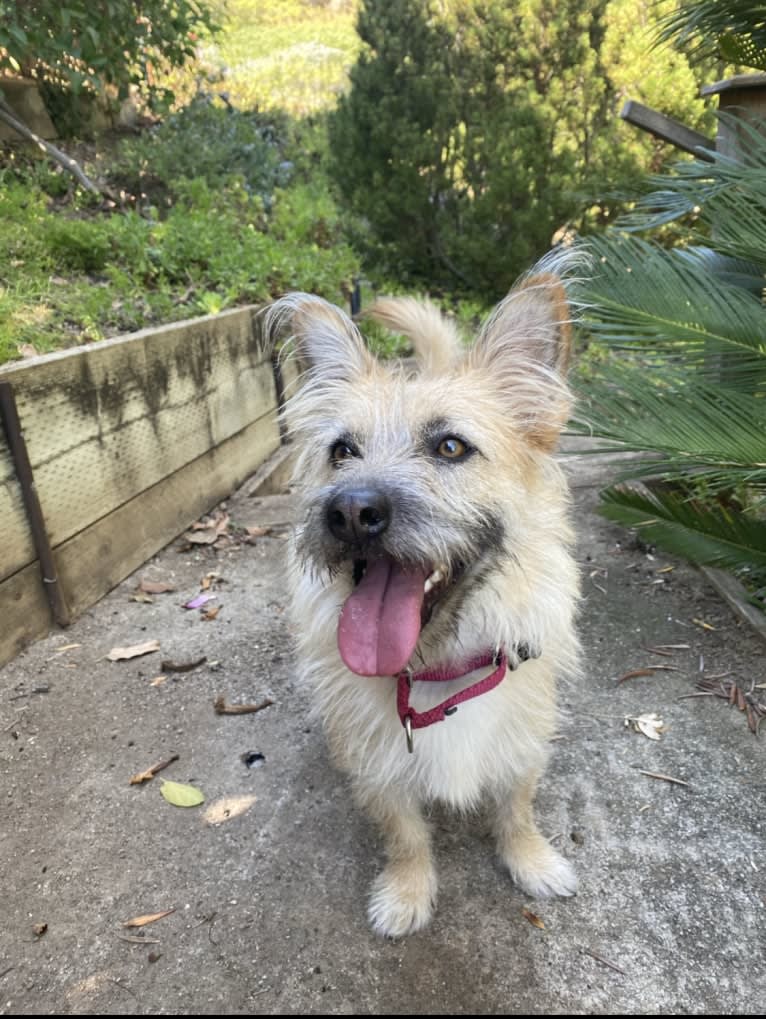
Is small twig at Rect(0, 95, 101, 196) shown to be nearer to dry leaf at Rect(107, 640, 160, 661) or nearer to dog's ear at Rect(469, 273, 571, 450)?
dry leaf at Rect(107, 640, 160, 661)

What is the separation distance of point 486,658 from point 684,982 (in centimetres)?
95

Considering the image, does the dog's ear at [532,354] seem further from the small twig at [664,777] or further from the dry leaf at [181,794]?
the dry leaf at [181,794]

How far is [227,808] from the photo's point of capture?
91.4 inches

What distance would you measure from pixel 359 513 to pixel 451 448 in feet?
1.32

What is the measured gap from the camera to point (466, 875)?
2.13 meters

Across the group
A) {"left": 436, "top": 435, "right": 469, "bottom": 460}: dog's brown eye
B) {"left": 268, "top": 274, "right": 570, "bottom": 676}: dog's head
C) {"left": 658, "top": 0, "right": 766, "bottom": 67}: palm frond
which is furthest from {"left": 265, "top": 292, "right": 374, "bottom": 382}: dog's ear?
{"left": 658, "top": 0, "right": 766, "bottom": 67}: palm frond

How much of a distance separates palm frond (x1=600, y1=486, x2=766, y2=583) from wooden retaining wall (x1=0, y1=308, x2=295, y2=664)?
5.68 ft

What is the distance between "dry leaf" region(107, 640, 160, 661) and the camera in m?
3.03

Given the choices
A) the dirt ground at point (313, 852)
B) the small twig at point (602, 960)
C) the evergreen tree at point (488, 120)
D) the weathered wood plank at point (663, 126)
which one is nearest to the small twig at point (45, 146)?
the evergreen tree at point (488, 120)

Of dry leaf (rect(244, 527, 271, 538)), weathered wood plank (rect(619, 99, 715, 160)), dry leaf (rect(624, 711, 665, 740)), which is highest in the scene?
weathered wood plank (rect(619, 99, 715, 160))

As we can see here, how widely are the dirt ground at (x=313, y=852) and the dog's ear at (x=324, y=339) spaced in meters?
1.40

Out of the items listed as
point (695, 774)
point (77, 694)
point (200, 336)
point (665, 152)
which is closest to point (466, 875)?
point (695, 774)

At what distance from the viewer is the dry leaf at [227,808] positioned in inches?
90.0

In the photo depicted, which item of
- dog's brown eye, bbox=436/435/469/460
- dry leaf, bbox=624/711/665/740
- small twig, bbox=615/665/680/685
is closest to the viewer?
dog's brown eye, bbox=436/435/469/460
